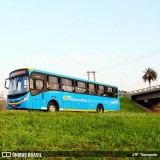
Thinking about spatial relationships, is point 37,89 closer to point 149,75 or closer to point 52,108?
point 52,108

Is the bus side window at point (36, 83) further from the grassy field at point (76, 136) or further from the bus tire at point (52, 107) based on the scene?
the grassy field at point (76, 136)

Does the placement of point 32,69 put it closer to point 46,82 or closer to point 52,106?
point 46,82

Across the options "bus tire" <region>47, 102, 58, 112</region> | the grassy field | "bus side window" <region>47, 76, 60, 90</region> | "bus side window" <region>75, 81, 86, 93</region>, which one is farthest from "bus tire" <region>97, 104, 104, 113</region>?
the grassy field

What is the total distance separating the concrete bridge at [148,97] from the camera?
5489 centimetres

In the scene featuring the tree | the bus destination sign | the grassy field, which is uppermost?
the tree

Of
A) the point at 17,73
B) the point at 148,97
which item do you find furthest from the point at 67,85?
the point at 148,97

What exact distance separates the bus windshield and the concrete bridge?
40045 mm

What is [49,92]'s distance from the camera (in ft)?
60.1

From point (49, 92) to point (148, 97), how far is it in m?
42.0

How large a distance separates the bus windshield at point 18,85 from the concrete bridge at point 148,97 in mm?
40045

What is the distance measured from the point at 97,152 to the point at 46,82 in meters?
12.2

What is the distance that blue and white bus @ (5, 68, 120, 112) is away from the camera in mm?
17141

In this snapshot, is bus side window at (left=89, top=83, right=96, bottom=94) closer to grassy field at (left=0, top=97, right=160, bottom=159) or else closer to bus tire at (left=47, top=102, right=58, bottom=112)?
bus tire at (left=47, top=102, right=58, bottom=112)

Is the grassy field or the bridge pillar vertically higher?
the bridge pillar
